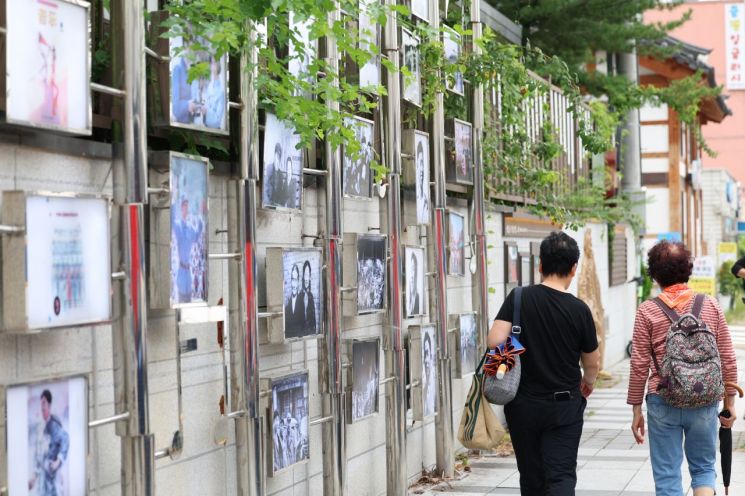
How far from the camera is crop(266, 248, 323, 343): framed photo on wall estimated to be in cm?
639

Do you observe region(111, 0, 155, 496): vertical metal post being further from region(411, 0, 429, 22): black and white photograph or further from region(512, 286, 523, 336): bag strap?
region(411, 0, 429, 22): black and white photograph

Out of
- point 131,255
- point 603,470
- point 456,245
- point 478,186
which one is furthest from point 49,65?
point 603,470

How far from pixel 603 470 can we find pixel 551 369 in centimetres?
380

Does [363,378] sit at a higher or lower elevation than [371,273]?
lower

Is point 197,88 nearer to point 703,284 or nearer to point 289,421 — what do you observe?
point 289,421

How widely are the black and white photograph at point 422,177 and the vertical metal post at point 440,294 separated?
0.37ft

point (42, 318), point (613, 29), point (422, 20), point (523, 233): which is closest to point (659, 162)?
point (613, 29)

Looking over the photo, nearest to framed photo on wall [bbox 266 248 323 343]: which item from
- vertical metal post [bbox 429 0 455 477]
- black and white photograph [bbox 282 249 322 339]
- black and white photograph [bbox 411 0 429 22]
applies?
black and white photograph [bbox 282 249 322 339]

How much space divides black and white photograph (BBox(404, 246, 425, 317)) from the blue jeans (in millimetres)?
2431

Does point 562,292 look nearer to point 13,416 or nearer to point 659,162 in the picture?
point 13,416

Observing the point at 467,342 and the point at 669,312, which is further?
the point at 467,342

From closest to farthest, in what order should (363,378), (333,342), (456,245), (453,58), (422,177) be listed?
(333,342)
(363,378)
(422,177)
(453,58)
(456,245)

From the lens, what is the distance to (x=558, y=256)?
5.96 meters

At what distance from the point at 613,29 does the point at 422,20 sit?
11.1 metres
